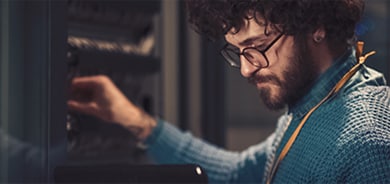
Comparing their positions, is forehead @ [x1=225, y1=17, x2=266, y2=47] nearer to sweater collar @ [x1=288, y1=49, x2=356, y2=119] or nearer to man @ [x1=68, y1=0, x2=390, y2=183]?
man @ [x1=68, y1=0, x2=390, y2=183]

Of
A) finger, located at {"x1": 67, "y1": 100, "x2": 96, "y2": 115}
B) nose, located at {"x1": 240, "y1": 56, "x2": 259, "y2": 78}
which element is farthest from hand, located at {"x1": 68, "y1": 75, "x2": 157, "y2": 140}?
nose, located at {"x1": 240, "y1": 56, "x2": 259, "y2": 78}

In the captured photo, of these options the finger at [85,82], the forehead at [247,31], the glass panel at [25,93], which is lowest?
the finger at [85,82]

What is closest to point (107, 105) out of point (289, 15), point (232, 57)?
point (232, 57)

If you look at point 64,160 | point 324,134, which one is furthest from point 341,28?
point 64,160

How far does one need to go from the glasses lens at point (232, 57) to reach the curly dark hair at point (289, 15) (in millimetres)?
27

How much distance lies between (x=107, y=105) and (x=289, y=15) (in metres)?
0.48

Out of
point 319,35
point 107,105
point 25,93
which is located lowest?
point 107,105

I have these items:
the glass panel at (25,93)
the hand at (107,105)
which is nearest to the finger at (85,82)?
the hand at (107,105)

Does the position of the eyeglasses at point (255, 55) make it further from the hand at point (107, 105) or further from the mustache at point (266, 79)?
the hand at point (107, 105)

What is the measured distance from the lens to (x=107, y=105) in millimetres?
1280

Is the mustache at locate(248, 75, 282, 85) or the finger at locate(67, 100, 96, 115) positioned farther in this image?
the finger at locate(67, 100, 96, 115)

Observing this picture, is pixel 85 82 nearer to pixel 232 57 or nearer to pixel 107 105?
pixel 107 105

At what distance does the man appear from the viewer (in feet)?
2.89

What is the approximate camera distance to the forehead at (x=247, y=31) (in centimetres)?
94
